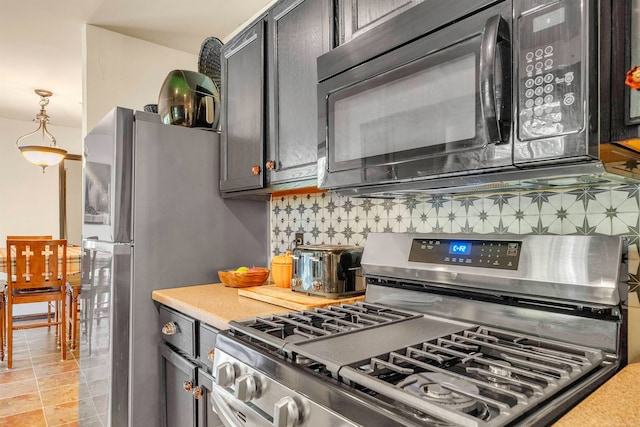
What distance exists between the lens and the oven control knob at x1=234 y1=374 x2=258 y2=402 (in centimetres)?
93

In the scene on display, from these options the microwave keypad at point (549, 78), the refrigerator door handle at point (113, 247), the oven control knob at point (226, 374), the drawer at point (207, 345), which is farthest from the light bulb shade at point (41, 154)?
the microwave keypad at point (549, 78)

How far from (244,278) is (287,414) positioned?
1115 mm

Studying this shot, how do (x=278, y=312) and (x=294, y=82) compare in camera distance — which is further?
(x=294, y=82)

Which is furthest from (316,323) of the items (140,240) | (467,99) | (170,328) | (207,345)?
(140,240)

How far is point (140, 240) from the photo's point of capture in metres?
1.84

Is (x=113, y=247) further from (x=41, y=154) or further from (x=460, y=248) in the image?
(x=41, y=154)

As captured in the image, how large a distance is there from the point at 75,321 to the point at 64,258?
0.63 meters

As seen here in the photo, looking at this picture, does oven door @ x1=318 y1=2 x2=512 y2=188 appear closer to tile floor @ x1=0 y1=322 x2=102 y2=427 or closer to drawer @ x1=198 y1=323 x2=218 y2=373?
drawer @ x1=198 y1=323 x2=218 y2=373

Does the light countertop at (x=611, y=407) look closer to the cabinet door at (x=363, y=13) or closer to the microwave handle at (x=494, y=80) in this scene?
the microwave handle at (x=494, y=80)

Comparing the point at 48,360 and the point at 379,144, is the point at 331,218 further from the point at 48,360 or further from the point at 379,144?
the point at 48,360

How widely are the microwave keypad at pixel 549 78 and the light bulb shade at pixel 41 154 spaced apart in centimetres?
455

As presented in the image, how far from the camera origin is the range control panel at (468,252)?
108 cm

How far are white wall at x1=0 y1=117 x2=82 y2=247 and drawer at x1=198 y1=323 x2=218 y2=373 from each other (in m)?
5.27

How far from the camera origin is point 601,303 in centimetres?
89
